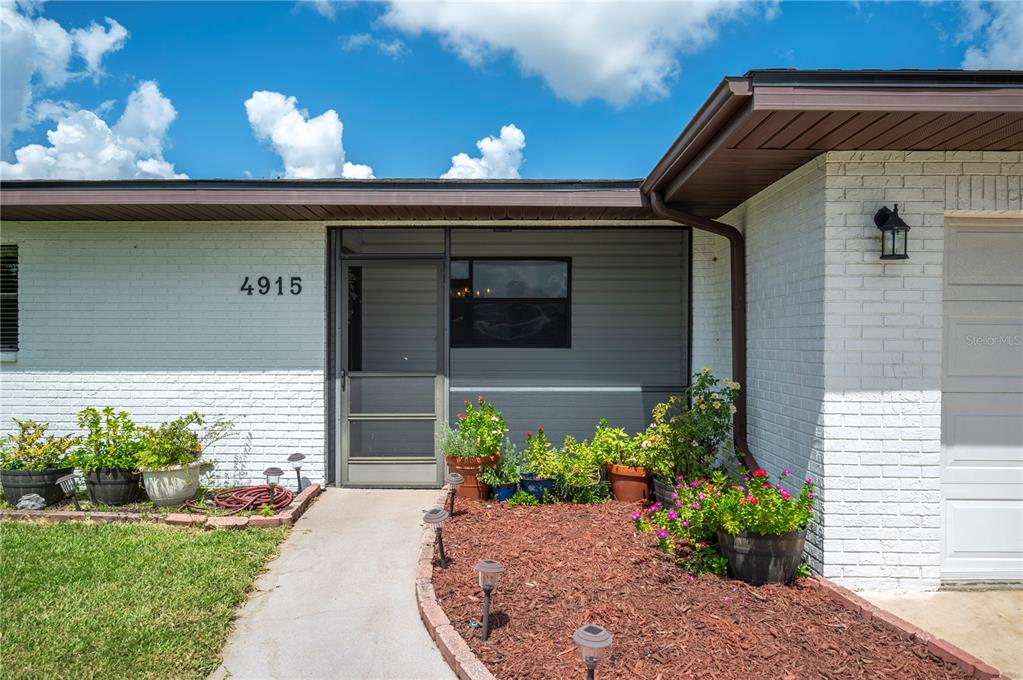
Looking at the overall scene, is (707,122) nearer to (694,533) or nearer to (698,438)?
(694,533)

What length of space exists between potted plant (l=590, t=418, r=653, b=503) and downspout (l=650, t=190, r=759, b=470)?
793 mm

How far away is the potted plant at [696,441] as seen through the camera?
4684 millimetres

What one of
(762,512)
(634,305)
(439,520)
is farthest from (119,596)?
(634,305)

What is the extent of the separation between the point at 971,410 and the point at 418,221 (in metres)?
4.56

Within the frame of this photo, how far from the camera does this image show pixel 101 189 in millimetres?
4832

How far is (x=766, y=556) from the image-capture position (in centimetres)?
327

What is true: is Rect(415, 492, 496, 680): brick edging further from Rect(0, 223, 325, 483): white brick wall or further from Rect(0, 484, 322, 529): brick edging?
Rect(0, 223, 325, 483): white brick wall

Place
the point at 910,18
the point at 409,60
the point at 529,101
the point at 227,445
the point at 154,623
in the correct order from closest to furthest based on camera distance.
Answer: the point at 154,623, the point at 910,18, the point at 227,445, the point at 409,60, the point at 529,101

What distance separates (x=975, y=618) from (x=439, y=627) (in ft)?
9.41

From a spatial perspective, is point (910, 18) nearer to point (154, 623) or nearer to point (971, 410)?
point (971, 410)

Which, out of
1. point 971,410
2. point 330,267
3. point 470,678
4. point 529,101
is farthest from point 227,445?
point 529,101

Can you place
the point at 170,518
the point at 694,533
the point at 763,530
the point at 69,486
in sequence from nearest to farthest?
the point at 763,530 → the point at 694,533 → the point at 170,518 → the point at 69,486

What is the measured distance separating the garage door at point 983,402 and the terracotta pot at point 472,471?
331 cm

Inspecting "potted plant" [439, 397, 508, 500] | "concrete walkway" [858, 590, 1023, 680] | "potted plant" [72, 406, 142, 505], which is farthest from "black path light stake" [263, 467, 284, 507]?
"concrete walkway" [858, 590, 1023, 680]
